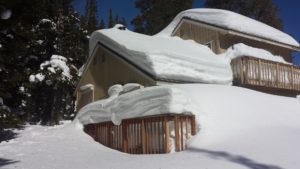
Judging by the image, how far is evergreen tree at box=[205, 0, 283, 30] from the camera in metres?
46.3

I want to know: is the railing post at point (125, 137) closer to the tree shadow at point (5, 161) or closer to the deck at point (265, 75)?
the tree shadow at point (5, 161)

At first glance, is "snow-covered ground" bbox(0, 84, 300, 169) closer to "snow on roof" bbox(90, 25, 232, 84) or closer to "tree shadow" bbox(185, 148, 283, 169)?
"tree shadow" bbox(185, 148, 283, 169)

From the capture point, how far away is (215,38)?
2195 cm

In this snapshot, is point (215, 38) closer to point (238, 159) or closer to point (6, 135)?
point (6, 135)

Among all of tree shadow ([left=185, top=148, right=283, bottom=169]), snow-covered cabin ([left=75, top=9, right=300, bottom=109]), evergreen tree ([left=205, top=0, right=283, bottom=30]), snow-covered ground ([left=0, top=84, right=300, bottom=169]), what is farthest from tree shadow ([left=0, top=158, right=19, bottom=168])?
evergreen tree ([left=205, top=0, right=283, bottom=30])

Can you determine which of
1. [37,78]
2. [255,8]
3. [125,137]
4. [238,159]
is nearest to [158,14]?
[255,8]

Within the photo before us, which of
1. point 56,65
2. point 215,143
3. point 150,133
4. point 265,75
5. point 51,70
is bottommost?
point 215,143

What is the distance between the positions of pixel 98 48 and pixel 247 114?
33.5 ft

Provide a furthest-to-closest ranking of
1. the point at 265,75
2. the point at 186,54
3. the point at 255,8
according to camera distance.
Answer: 1. the point at 255,8
2. the point at 265,75
3. the point at 186,54

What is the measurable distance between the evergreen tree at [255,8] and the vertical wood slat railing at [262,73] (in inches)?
1091

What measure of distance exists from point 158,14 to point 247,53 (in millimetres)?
25470

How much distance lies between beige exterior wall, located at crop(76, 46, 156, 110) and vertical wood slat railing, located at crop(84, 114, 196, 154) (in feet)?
8.33

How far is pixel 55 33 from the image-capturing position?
2375 centimetres

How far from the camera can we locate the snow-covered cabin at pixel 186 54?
49.3ft
